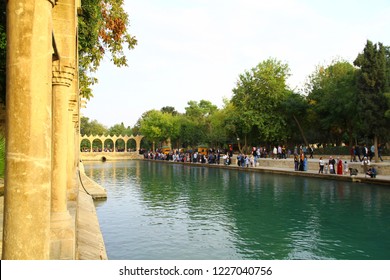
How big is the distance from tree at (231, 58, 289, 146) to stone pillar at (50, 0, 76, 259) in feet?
127

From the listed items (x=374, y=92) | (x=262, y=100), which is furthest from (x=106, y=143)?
(x=374, y=92)

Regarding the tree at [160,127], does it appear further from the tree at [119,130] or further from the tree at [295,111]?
the tree at [295,111]

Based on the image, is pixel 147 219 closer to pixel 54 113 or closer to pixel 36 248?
pixel 54 113

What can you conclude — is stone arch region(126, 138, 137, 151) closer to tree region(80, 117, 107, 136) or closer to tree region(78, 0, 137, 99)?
tree region(80, 117, 107, 136)

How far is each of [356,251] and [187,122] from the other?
6714 cm

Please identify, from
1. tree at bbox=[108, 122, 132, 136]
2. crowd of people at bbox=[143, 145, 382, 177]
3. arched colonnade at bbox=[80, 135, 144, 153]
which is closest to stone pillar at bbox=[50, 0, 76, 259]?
crowd of people at bbox=[143, 145, 382, 177]

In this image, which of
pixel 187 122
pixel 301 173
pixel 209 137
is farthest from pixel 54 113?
pixel 187 122

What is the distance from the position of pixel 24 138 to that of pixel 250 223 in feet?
34.1

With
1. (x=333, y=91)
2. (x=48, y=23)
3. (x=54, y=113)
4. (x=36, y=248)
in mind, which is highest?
(x=333, y=91)

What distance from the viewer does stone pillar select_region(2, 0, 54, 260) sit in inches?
129

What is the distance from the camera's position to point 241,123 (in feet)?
150

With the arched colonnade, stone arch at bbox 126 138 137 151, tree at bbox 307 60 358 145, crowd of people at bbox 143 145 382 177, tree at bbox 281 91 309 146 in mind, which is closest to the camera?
crowd of people at bbox 143 145 382 177

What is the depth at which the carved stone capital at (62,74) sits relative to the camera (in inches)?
249

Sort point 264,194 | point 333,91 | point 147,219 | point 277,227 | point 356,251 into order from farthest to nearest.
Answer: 1. point 333,91
2. point 264,194
3. point 147,219
4. point 277,227
5. point 356,251
